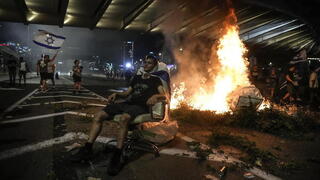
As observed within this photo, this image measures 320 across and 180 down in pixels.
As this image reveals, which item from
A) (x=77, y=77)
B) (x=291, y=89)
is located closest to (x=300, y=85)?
(x=291, y=89)

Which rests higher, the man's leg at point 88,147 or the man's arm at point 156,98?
the man's arm at point 156,98

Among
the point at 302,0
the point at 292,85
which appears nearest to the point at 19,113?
the point at 292,85

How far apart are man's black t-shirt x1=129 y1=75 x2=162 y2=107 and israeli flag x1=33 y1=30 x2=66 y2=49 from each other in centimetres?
1216

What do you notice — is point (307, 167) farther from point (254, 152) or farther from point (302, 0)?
point (302, 0)

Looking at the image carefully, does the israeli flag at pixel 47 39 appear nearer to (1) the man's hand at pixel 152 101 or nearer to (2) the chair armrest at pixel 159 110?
(2) the chair armrest at pixel 159 110

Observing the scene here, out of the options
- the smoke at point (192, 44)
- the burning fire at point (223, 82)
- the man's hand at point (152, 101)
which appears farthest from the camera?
the smoke at point (192, 44)

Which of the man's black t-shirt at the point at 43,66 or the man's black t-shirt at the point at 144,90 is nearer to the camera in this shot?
the man's black t-shirt at the point at 144,90

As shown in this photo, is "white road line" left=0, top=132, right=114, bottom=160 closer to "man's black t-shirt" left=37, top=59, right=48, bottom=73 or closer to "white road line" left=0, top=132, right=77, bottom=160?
"white road line" left=0, top=132, right=77, bottom=160

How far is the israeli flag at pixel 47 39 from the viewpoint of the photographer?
15.1 meters

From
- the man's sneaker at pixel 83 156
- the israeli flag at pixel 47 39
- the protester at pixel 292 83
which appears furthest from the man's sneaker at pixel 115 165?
the israeli flag at pixel 47 39

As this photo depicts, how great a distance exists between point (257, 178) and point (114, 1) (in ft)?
39.5

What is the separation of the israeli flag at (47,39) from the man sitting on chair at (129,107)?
12.0 meters

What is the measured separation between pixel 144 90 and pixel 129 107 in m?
0.51

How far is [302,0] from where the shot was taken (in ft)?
41.7
